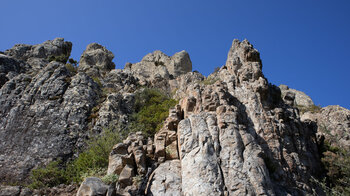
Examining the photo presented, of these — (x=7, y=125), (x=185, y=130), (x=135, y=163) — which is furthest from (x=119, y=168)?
(x=7, y=125)

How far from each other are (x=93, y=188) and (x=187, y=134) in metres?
Result: 5.73

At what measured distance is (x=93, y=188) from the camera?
11914 mm

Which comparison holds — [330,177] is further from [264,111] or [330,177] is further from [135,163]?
[135,163]

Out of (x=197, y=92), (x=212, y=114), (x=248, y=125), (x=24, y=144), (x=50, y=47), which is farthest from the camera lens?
(x=50, y=47)

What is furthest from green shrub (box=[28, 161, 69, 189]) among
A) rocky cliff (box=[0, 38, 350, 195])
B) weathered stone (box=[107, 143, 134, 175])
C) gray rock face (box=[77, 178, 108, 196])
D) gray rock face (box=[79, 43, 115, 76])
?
gray rock face (box=[79, 43, 115, 76])

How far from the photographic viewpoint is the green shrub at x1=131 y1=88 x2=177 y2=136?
75.2 ft

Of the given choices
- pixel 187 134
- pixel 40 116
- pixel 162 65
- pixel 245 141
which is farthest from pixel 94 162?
pixel 162 65

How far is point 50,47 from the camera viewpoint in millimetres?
44219

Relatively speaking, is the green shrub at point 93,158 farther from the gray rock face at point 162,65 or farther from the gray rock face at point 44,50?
the gray rock face at point 162,65

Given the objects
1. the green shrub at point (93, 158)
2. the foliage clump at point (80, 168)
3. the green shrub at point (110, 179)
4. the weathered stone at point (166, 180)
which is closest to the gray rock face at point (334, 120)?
the weathered stone at point (166, 180)

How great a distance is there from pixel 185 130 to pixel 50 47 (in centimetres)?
3672

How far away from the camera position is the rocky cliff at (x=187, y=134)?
13.4 m

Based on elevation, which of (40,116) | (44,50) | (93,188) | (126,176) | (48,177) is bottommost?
(93,188)

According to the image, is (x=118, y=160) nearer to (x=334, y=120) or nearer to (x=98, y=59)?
(x=334, y=120)
